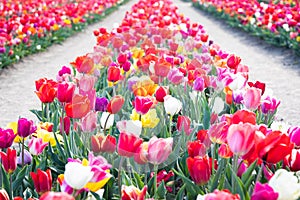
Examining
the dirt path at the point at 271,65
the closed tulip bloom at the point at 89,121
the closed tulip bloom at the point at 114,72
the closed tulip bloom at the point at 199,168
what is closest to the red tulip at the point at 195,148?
the closed tulip bloom at the point at 199,168

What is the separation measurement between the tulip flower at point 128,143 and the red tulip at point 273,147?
37 cm

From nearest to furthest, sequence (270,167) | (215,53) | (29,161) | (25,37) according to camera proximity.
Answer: (270,167)
(29,161)
(215,53)
(25,37)

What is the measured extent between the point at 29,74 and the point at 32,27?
1.34 meters

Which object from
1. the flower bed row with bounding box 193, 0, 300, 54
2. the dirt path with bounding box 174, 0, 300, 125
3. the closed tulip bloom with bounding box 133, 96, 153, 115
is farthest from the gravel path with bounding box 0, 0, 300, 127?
the closed tulip bloom with bounding box 133, 96, 153, 115

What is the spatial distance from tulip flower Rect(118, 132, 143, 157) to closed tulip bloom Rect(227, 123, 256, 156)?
0.92ft

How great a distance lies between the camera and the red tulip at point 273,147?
1.38 metres

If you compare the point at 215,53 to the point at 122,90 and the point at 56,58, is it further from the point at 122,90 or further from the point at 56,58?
the point at 56,58

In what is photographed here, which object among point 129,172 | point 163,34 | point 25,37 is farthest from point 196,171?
point 25,37

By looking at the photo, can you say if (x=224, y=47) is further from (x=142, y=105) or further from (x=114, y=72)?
(x=142, y=105)

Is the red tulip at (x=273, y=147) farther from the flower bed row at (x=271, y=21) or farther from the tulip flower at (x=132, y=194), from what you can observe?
the flower bed row at (x=271, y=21)

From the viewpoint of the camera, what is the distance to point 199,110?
8.59 ft

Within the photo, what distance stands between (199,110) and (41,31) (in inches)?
238

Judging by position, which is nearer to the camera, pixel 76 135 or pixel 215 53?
pixel 76 135

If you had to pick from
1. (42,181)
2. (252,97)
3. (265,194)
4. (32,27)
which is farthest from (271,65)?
(265,194)
